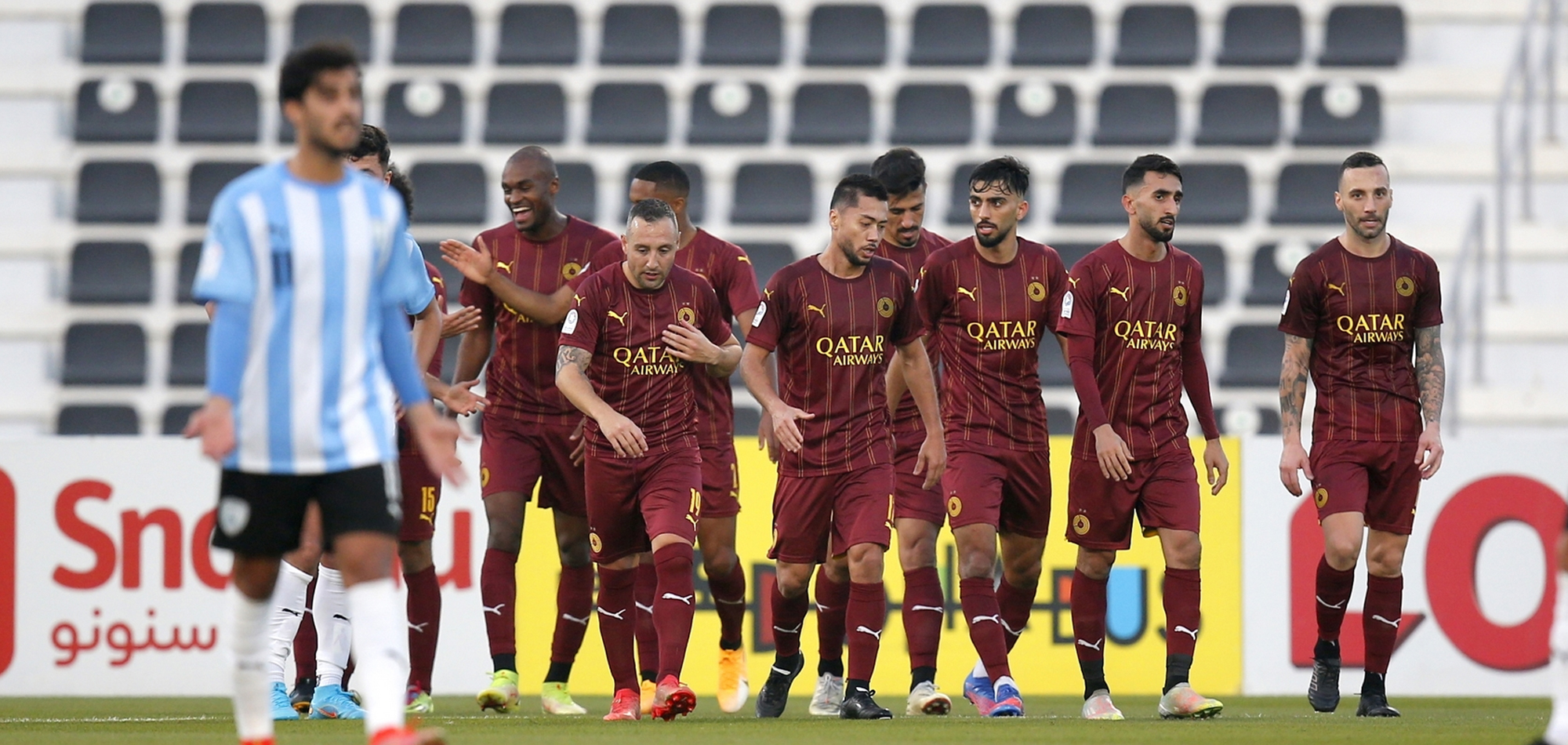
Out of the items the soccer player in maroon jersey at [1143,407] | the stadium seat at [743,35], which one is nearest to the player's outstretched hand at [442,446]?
the soccer player in maroon jersey at [1143,407]

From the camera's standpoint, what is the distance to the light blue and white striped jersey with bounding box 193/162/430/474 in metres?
4.72

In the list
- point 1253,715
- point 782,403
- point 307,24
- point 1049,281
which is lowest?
point 1253,715

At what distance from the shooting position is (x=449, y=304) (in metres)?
13.7

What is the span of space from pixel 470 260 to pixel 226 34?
821cm

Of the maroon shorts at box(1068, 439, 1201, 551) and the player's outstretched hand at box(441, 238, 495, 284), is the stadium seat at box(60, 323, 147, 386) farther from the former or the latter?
the maroon shorts at box(1068, 439, 1201, 551)

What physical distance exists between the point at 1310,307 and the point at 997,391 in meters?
1.40

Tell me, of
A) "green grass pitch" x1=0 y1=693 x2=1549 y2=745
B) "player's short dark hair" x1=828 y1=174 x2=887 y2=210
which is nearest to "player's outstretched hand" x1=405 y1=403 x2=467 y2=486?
"green grass pitch" x1=0 y1=693 x2=1549 y2=745

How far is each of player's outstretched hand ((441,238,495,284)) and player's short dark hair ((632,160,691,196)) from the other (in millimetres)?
929

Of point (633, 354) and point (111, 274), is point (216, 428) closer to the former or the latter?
point (633, 354)

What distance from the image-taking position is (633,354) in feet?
24.8

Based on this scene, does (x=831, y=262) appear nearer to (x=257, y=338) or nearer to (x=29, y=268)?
(x=257, y=338)

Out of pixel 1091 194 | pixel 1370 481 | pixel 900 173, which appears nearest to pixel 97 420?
pixel 900 173

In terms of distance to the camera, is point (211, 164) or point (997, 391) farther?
point (211, 164)

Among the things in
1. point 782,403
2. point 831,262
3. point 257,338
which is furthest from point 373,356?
point 831,262
